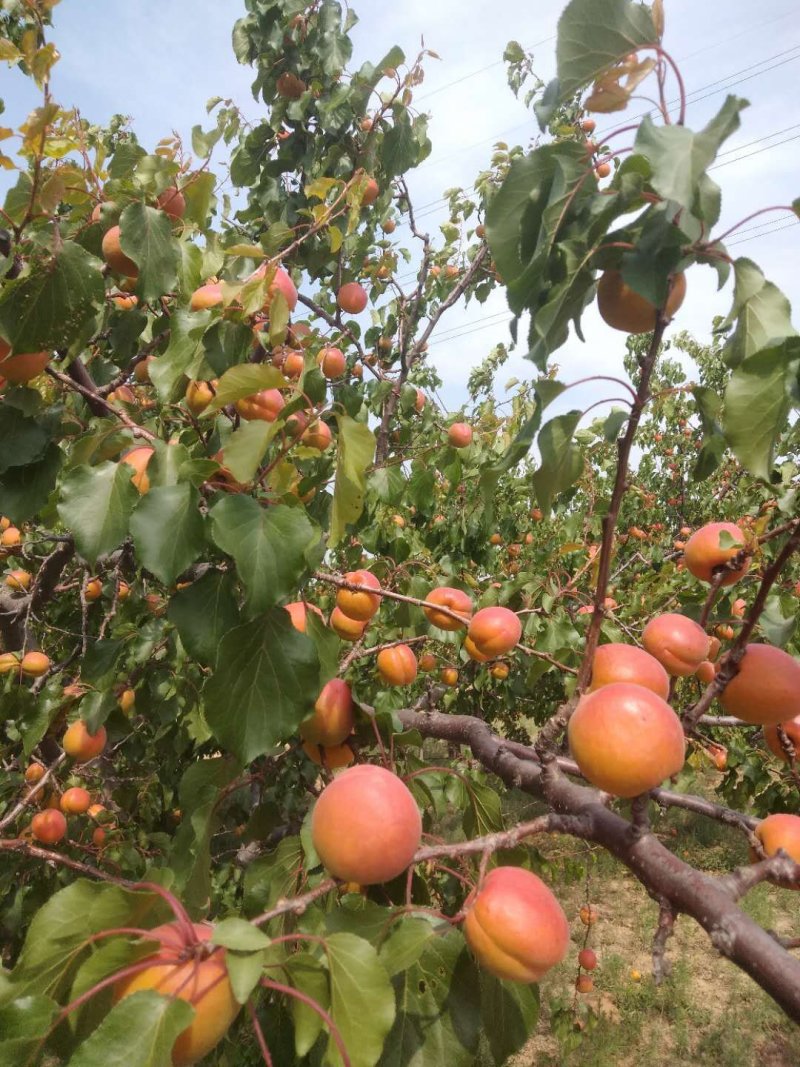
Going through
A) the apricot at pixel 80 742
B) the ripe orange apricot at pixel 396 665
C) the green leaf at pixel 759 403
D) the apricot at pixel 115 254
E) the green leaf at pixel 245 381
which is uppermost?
the apricot at pixel 115 254

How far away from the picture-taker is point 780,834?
735mm

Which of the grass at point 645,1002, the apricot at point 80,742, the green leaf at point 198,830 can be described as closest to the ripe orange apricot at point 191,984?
the green leaf at point 198,830

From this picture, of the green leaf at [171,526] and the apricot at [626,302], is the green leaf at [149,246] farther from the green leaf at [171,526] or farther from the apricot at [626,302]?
the apricot at [626,302]

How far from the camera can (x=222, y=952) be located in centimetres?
70

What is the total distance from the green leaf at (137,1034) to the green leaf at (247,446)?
56 cm

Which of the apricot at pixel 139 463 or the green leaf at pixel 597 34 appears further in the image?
the apricot at pixel 139 463

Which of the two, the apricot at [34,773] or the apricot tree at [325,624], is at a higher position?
the apricot tree at [325,624]

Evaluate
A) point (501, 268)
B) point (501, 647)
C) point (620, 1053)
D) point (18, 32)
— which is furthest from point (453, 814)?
point (18, 32)

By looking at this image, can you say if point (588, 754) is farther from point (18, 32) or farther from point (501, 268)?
point (18, 32)

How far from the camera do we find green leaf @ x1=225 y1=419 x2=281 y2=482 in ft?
2.74

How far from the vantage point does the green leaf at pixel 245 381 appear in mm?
881

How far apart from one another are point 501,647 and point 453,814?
373 cm

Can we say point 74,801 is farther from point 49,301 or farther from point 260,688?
point 49,301

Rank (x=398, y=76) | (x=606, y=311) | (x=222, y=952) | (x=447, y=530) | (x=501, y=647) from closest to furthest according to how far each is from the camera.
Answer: (x=222, y=952) < (x=606, y=311) < (x=501, y=647) < (x=398, y=76) < (x=447, y=530)
